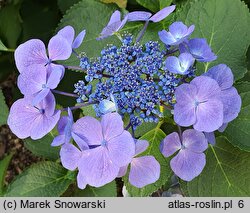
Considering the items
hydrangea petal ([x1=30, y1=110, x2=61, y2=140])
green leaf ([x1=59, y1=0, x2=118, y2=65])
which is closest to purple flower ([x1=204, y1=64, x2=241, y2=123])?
hydrangea petal ([x1=30, y1=110, x2=61, y2=140])

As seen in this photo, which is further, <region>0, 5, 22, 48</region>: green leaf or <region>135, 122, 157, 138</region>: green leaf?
<region>0, 5, 22, 48</region>: green leaf

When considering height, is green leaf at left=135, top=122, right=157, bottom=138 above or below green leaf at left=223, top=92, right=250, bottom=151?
below

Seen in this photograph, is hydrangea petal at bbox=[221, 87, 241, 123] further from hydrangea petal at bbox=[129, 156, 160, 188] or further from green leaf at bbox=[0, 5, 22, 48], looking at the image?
green leaf at bbox=[0, 5, 22, 48]

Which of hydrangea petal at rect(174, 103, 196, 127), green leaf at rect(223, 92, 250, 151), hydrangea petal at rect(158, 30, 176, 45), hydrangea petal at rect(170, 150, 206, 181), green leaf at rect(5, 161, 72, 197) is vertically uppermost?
hydrangea petal at rect(158, 30, 176, 45)

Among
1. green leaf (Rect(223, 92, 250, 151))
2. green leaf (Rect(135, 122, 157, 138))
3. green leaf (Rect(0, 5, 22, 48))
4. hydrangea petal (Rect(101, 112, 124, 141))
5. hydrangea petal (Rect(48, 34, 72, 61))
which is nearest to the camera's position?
hydrangea petal (Rect(101, 112, 124, 141))

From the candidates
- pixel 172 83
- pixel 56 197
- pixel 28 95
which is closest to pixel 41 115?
pixel 28 95

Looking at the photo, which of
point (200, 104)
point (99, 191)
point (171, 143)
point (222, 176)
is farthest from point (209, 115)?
point (99, 191)
